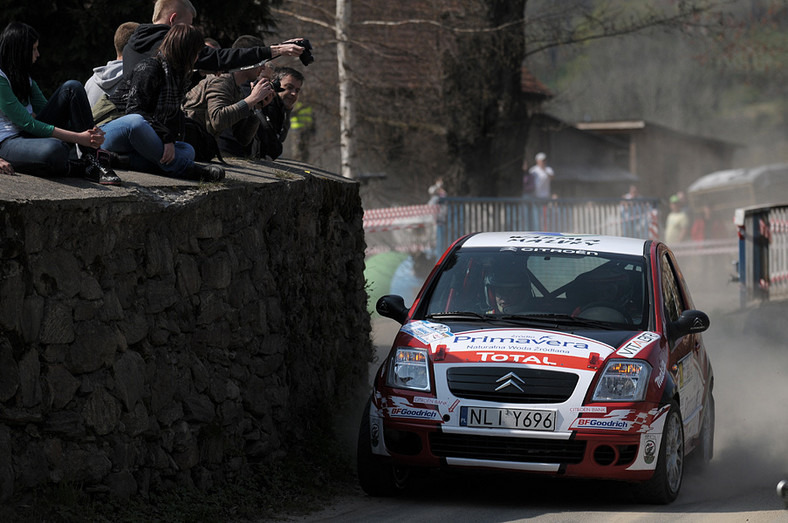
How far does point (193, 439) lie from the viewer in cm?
736

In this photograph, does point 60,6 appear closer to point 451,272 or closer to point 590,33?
point 451,272

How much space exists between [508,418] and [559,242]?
218 cm

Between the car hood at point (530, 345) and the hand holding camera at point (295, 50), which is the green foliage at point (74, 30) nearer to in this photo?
the hand holding camera at point (295, 50)

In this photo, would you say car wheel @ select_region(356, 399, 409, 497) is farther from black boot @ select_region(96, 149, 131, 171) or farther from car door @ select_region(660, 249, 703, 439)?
black boot @ select_region(96, 149, 131, 171)

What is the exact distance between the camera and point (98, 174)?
702 cm

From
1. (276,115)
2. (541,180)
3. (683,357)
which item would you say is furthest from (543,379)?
(541,180)

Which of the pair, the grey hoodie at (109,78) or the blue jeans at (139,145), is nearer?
the blue jeans at (139,145)

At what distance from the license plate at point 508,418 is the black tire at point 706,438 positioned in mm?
2101

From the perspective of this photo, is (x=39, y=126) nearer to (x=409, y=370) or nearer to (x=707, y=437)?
A: (x=409, y=370)

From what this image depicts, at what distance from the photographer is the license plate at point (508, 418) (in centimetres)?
770

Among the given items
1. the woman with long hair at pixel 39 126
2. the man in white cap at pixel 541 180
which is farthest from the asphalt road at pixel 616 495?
the man in white cap at pixel 541 180

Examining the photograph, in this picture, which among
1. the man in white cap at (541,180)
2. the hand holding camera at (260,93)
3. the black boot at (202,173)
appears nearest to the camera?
the black boot at (202,173)

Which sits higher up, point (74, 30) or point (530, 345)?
point (74, 30)

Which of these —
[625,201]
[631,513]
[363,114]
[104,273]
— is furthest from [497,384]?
[363,114]
